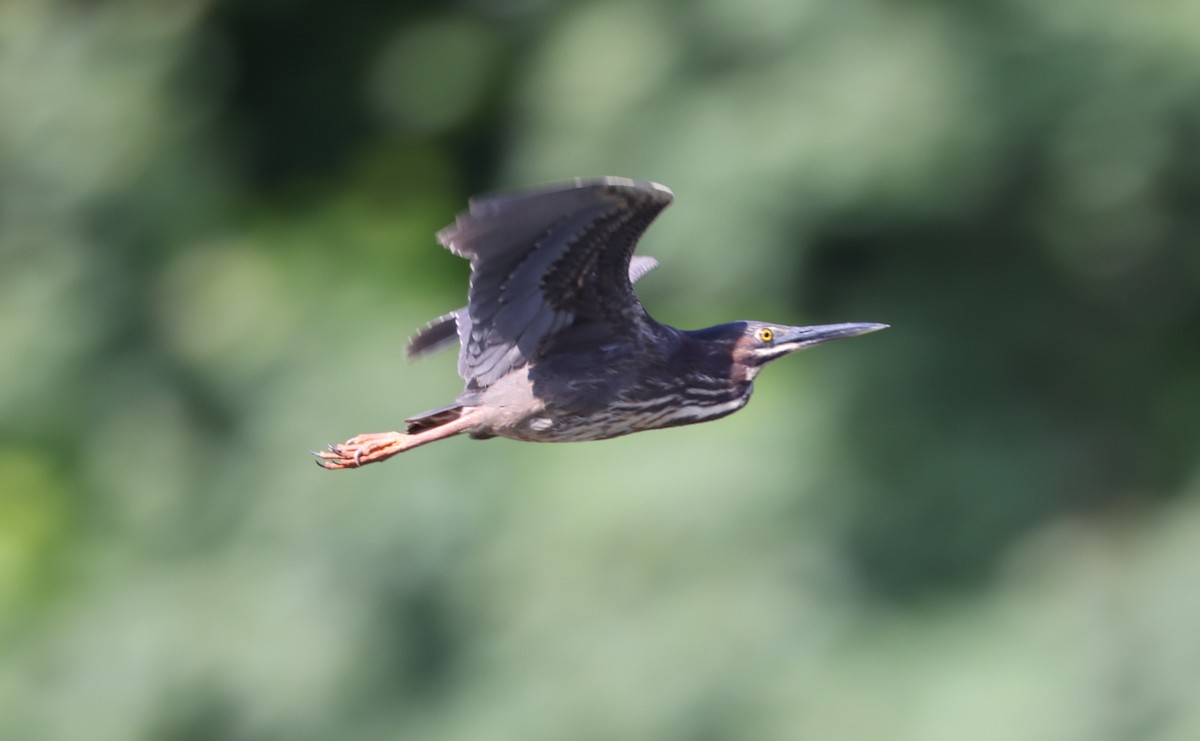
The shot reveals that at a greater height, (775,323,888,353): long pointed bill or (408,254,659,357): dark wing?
(408,254,659,357): dark wing

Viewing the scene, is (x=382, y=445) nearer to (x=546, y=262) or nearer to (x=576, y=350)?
(x=576, y=350)

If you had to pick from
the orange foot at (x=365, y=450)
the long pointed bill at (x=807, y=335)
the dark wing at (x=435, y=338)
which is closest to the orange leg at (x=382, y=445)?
the orange foot at (x=365, y=450)

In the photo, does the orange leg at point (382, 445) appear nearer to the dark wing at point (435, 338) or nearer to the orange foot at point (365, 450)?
the orange foot at point (365, 450)

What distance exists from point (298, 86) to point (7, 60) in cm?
218

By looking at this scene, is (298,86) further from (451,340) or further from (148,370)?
(451,340)

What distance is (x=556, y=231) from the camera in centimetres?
444

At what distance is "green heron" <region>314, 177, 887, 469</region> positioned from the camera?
4.49 m

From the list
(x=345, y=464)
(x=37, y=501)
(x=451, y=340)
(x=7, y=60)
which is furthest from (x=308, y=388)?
(x=345, y=464)

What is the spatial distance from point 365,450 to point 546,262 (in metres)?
0.79

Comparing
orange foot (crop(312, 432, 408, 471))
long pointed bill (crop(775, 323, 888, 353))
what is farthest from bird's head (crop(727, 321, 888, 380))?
orange foot (crop(312, 432, 408, 471))

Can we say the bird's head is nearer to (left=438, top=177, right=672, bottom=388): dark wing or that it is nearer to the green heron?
the green heron

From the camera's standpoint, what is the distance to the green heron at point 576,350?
4.49m

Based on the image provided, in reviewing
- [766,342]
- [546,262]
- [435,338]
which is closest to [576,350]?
[546,262]

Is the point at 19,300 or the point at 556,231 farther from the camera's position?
the point at 19,300
